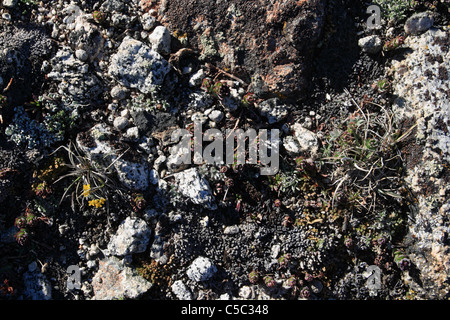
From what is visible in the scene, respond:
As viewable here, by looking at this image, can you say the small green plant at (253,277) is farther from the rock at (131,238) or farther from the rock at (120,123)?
the rock at (120,123)

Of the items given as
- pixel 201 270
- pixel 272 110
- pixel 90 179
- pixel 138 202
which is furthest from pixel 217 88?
pixel 201 270

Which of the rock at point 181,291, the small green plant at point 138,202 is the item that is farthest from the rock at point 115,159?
the rock at point 181,291

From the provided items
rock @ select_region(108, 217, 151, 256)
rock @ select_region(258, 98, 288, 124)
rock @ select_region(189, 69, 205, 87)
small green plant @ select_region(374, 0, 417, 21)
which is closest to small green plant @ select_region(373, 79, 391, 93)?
small green plant @ select_region(374, 0, 417, 21)

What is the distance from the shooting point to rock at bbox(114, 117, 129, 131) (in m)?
5.54

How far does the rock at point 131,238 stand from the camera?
17.4 feet

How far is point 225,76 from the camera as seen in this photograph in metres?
5.64

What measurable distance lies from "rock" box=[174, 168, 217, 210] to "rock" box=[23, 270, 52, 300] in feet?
8.66

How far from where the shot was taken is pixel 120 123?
554 centimetres

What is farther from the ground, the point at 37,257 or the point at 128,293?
the point at 37,257

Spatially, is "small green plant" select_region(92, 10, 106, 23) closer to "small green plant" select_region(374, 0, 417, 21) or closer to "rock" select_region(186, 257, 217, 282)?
"rock" select_region(186, 257, 217, 282)

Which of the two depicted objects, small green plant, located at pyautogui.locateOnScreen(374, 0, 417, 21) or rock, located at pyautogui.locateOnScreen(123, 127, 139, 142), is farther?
rock, located at pyautogui.locateOnScreen(123, 127, 139, 142)

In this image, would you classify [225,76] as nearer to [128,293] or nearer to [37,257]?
[128,293]

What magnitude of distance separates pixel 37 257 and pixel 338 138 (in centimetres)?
515
